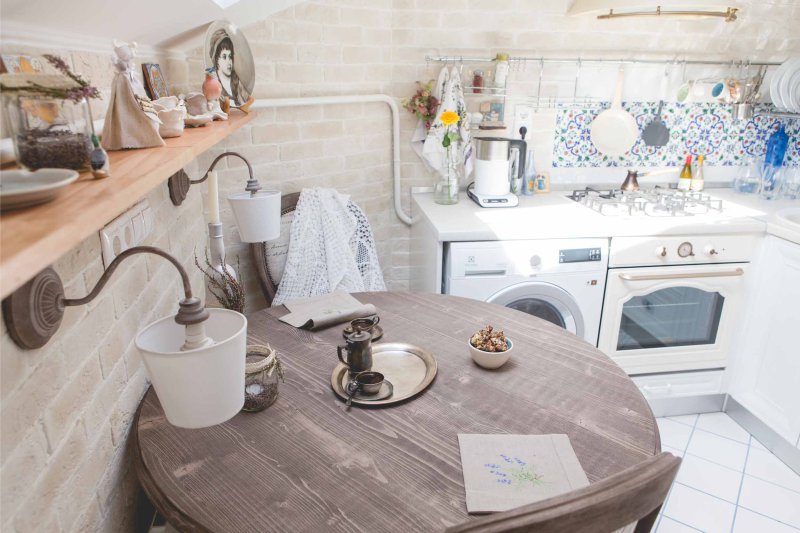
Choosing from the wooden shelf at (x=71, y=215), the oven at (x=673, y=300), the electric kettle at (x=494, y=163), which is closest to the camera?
the wooden shelf at (x=71, y=215)

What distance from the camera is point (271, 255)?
8.63 feet

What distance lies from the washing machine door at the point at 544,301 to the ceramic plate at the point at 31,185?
197 centimetres

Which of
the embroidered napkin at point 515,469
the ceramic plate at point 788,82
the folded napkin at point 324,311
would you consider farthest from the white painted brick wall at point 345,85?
the embroidered napkin at point 515,469

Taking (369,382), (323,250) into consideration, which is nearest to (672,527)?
(369,382)

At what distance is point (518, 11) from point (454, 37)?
1.21 ft

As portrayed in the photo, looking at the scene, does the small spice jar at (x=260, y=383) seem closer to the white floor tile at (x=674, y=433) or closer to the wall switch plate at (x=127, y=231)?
the wall switch plate at (x=127, y=231)

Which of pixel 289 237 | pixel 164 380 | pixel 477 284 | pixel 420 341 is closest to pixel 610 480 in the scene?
pixel 164 380

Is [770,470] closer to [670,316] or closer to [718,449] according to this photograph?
[718,449]

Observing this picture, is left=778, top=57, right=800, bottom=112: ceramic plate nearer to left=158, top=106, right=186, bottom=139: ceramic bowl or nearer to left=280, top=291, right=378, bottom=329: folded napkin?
left=280, top=291, right=378, bottom=329: folded napkin

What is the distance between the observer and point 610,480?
0.73 m

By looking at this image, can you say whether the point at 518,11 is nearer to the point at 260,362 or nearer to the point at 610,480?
the point at 260,362

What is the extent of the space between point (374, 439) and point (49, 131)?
85 centimetres

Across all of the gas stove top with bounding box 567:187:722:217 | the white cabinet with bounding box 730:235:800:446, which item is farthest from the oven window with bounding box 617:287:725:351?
the gas stove top with bounding box 567:187:722:217

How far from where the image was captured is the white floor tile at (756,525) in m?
2.09
